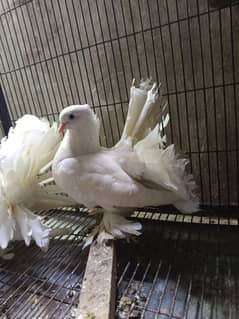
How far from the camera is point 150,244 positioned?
0.79 m

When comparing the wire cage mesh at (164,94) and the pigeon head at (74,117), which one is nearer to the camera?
the wire cage mesh at (164,94)

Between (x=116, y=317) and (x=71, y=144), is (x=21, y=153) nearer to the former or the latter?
(x=71, y=144)

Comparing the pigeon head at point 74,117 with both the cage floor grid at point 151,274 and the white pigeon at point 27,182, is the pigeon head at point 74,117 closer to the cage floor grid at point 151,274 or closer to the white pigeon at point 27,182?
the white pigeon at point 27,182

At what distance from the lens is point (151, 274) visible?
2.18 feet

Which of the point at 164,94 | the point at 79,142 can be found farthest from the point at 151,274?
the point at 164,94

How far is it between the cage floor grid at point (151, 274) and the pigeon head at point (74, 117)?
1.25ft

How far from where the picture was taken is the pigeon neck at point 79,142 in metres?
0.79

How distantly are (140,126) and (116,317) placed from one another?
1.82 ft

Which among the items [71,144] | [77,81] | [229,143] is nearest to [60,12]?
[77,81]

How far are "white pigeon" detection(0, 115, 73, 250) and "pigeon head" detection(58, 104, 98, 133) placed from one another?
0.18 m

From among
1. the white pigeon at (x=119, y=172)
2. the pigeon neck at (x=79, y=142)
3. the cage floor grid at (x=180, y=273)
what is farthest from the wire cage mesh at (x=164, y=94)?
the pigeon neck at (x=79, y=142)

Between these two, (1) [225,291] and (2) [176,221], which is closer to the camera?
(1) [225,291]

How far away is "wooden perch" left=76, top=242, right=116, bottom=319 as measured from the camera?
1.71 ft

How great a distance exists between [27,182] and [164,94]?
0.59 metres
